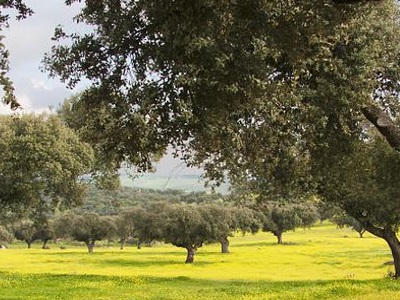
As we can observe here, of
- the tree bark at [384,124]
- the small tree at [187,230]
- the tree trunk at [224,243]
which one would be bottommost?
the tree trunk at [224,243]

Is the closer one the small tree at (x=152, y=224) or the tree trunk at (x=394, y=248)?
the tree trunk at (x=394, y=248)

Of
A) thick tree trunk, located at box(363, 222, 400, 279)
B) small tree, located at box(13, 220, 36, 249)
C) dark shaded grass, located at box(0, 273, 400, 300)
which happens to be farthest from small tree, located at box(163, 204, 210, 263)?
small tree, located at box(13, 220, 36, 249)

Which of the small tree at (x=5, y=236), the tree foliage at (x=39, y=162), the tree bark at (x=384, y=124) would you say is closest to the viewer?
the tree bark at (x=384, y=124)

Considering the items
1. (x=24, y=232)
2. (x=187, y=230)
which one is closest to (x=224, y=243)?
(x=187, y=230)

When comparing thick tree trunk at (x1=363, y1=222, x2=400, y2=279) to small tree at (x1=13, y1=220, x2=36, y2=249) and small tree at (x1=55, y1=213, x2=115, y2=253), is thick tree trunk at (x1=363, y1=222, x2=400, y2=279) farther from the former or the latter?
small tree at (x1=13, y1=220, x2=36, y2=249)

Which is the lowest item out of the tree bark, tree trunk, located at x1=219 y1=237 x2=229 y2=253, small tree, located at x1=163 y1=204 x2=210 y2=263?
tree trunk, located at x1=219 y1=237 x2=229 y2=253

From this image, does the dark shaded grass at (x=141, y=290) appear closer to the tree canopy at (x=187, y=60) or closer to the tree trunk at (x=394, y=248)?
the tree trunk at (x=394, y=248)

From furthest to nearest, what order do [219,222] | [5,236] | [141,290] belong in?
1. [5,236]
2. [219,222]
3. [141,290]

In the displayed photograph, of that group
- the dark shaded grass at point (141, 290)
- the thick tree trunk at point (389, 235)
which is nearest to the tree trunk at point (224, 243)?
the thick tree trunk at point (389, 235)

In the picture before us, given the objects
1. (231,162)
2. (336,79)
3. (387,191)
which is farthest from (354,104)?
(387,191)

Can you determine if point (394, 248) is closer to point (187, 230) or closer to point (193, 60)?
point (193, 60)

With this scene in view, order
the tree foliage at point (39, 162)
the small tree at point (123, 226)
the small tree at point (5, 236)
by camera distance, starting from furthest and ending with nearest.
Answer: the small tree at point (5, 236) → the small tree at point (123, 226) → the tree foliage at point (39, 162)

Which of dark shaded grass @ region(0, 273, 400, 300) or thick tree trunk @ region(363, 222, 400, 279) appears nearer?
dark shaded grass @ region(0, 273, 400, 300)

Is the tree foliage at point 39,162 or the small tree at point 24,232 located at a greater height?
the tree foliage at point 39,162
